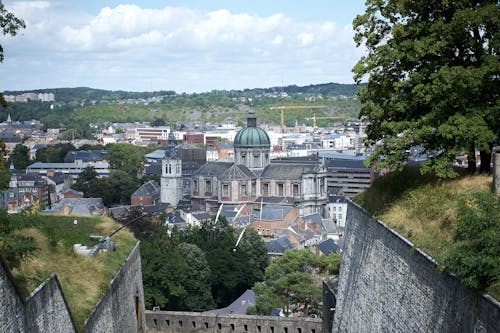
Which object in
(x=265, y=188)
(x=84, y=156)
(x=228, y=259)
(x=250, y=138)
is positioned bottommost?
(x=84, y=156)

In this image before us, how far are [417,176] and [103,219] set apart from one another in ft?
32.0

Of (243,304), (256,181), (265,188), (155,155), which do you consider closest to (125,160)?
(155,155)

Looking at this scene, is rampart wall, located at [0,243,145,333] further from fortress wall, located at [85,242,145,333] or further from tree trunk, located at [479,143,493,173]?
tree trunk, located at [479,143,493,173]

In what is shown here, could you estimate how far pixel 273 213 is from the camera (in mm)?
92938

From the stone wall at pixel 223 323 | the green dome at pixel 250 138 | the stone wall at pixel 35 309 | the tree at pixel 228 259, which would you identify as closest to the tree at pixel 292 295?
the tree at pixel 228 259

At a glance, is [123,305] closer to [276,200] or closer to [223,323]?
[223,323]

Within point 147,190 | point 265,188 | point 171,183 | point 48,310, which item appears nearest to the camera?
point 48,310

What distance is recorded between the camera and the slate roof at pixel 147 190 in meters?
116

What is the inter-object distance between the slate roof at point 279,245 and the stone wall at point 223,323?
43880mm

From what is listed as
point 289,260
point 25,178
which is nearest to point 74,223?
point 289,260

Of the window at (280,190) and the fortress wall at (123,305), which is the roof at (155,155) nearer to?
the window at (280,190)

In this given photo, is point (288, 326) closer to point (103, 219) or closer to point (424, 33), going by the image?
point (103, 219)

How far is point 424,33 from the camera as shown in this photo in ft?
62.6

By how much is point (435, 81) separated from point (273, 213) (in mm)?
75347
